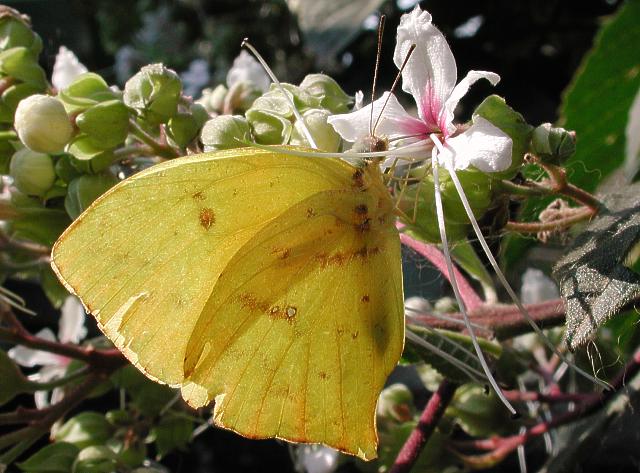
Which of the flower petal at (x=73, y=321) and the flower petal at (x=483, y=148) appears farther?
the flower petal at (x=73, y=321)

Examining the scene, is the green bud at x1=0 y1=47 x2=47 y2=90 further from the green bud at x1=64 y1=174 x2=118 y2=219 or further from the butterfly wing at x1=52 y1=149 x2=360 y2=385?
the butterfly wing at x1=52 y1=149 x2=360 y2=385

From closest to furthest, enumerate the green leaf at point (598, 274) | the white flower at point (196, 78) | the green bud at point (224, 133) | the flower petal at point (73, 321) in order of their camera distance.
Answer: the green leaf at point (598, 274)
the green bud at point (224, 133)
the flower petal at point (73, 321)
the white flower at point (196, 78)

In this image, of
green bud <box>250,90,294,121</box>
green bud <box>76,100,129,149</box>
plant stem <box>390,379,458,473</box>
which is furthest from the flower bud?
plant stem <box>390,379,458,473</box>

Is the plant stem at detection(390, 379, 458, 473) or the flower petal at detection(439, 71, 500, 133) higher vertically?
the flower petal at detection(439, 71, 500, 133)

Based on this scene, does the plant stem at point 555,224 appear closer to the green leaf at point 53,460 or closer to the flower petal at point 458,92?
the flower petal at point 458,92

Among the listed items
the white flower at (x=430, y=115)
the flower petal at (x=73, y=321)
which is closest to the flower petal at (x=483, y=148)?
the white flower at (x=430, y=115)

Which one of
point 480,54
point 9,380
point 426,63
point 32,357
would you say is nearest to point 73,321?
point 32,357

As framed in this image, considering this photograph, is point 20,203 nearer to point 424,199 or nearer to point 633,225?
point 424,199
